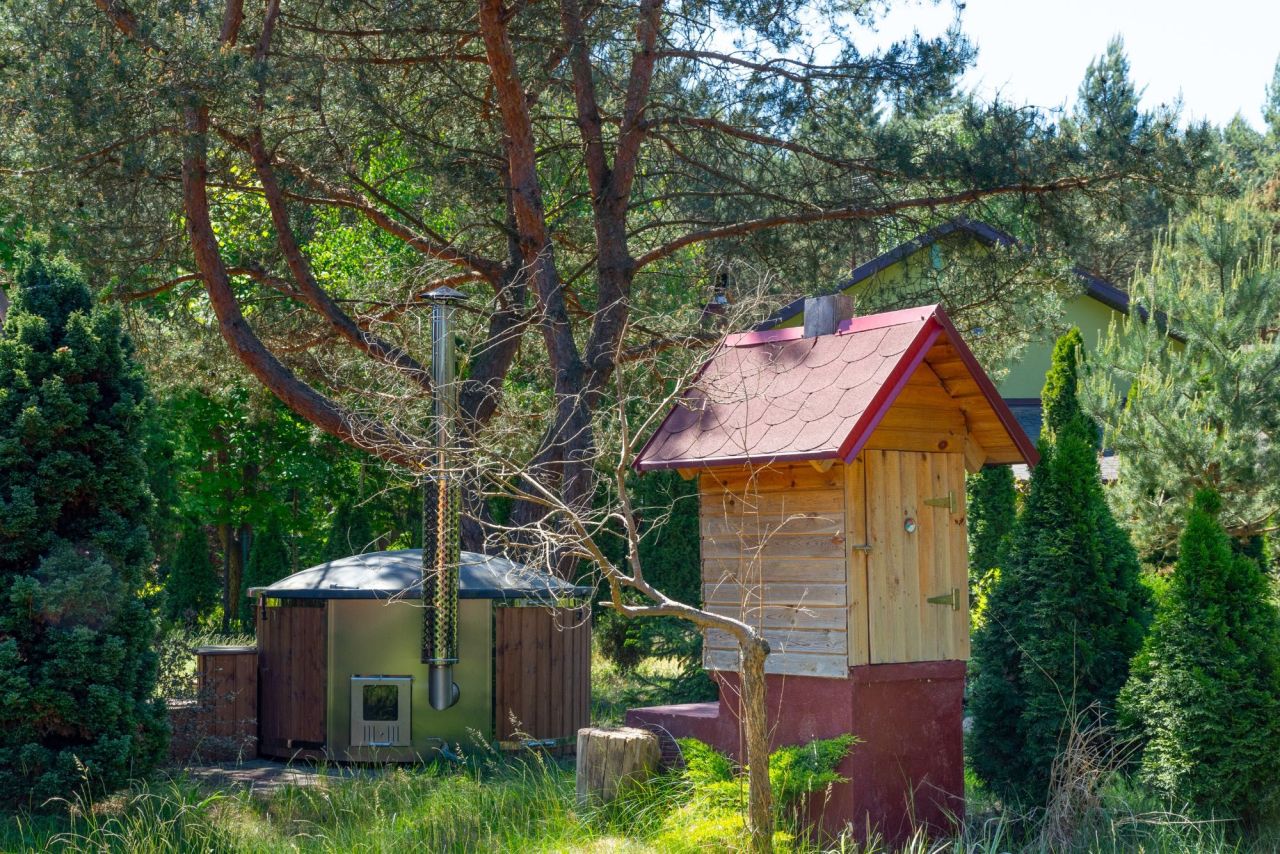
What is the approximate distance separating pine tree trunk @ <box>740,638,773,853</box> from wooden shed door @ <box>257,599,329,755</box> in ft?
18.8

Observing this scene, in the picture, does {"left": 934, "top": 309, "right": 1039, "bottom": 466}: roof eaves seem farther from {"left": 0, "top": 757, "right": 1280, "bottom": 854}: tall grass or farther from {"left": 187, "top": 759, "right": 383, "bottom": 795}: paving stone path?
{"left": 187, "top": 759, "right": 383, "bottom": 795}: paving stone path

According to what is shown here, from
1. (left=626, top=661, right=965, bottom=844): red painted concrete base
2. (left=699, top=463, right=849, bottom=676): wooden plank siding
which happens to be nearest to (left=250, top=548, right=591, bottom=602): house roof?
(left=699, top=463, right=849, bottom=676): wooden plank siding

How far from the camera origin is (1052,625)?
332 inches

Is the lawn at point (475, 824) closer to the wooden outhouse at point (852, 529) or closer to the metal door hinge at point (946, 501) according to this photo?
the wooden outhouse at point (852, 529)

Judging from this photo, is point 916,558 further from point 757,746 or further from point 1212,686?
point 757,746

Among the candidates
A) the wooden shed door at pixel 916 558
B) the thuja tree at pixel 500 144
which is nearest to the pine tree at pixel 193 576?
the thuja tree at pixel 500 144

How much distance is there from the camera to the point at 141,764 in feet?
27.8

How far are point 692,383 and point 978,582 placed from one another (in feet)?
28.3

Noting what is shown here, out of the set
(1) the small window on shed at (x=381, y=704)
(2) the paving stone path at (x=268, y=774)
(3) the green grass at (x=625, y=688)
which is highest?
(1) the small window on shed at (x=381, y=704)

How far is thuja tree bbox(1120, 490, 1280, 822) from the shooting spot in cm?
720

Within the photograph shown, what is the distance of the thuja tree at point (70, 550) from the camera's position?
7.97 m

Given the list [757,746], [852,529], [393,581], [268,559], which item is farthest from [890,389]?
[268,559]

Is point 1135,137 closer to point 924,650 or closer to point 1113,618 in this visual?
point 1113,618

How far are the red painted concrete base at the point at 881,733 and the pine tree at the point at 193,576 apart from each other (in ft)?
58.8
